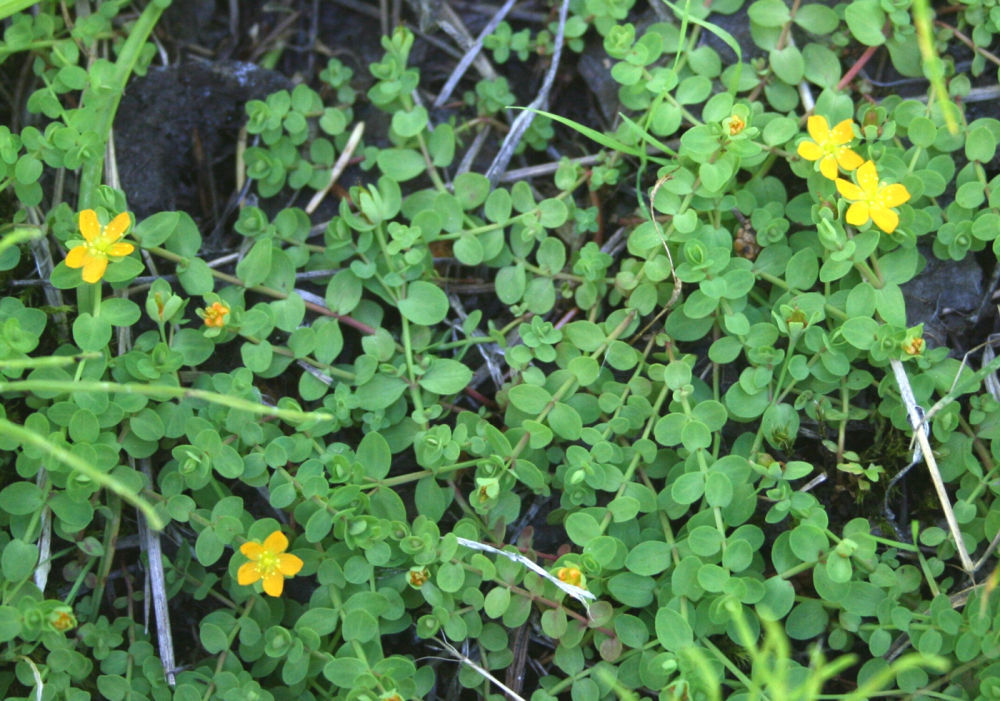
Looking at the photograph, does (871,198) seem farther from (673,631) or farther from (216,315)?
(216,315)

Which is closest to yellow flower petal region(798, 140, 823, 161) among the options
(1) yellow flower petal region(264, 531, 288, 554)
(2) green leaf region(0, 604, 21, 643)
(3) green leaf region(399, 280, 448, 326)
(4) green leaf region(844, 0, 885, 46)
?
(4) green leaf region(844, 0, 885, 46)

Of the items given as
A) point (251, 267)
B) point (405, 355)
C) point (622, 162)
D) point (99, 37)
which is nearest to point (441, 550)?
point (405, 355)

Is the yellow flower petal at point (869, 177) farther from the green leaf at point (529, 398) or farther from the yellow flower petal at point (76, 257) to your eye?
the yellow flower petal at point (76, 257)

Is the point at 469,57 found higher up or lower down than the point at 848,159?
lower down

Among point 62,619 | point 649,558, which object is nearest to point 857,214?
point 649,558

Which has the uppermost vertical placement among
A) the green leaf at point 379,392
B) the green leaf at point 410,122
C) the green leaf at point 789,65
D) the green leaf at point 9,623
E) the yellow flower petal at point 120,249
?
the green leaf at point 789,65

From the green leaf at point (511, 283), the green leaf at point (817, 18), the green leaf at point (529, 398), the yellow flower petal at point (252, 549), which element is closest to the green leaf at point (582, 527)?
the green leaf at point (529, 398)
